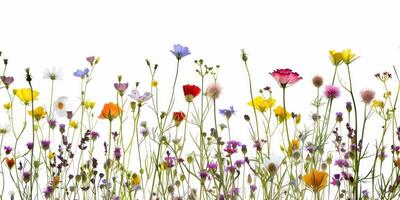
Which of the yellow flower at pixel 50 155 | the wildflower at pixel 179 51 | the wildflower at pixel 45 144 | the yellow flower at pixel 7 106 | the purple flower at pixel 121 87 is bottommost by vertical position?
the yellow flower at pixel 50 155

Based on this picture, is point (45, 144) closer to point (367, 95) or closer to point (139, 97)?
point (139, 97)

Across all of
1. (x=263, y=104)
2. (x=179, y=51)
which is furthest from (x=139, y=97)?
(x=263, y=104)

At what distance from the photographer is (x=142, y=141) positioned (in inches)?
101

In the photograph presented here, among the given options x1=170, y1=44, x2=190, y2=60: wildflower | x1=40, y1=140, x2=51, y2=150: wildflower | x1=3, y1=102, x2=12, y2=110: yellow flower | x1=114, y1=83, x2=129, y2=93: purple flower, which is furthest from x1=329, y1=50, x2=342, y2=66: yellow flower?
x1=3, y1=102, x2=12, y2=110: yellow flower

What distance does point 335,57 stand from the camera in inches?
82.5

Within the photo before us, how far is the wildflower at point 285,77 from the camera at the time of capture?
6.64ft

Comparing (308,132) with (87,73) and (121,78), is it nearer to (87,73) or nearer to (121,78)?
(121,78)

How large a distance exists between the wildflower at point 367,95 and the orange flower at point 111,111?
829 mm

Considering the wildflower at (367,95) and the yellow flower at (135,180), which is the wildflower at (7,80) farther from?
the wildflower at (367,95)

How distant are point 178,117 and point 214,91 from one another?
0.94 ft

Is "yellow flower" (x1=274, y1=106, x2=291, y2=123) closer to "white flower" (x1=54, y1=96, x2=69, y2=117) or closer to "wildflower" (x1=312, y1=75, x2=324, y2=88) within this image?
"wildflower" (x1=312, y1=75, x2=324, y2=88)

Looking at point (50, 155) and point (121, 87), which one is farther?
point (50, 155)

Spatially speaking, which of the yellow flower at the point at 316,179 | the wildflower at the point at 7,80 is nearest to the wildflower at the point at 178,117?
the wildflower at the point at 7,80

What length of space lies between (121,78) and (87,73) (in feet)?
0.61
